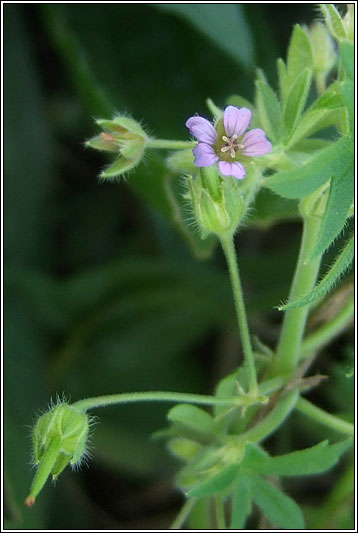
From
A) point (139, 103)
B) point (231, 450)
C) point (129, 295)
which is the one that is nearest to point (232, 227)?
point (231, 450)

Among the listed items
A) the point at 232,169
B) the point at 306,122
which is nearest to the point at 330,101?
the point at 306,122

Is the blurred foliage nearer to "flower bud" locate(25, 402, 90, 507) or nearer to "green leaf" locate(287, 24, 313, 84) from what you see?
"green leaf" locate(287, 24, 313, 84)

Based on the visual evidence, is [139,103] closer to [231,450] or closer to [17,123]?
[17,123]

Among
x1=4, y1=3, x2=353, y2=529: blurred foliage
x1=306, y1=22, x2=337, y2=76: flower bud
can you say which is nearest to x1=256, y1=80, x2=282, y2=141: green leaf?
x1=306, y1=22, x2=337, y2=76: flower bud

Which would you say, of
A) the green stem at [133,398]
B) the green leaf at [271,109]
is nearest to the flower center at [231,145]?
the green leaf at [271,109]

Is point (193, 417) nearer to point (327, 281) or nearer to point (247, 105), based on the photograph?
point (327, 281)

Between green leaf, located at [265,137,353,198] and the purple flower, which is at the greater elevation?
the purple flower
